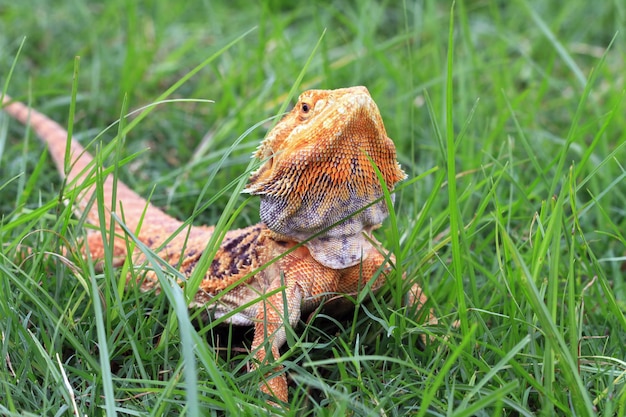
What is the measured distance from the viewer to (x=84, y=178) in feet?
13.1

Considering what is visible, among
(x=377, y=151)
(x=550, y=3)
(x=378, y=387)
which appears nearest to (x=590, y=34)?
(x=550, y=3)

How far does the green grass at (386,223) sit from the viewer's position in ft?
7.81

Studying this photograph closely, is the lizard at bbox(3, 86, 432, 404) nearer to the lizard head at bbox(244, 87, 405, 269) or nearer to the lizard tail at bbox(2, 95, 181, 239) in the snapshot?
the lizard head at bbox(244, 87, 405, 269)

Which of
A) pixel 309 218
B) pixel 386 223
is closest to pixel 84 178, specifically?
pixel 386 223

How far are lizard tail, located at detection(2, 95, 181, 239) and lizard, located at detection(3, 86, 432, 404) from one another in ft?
2.51

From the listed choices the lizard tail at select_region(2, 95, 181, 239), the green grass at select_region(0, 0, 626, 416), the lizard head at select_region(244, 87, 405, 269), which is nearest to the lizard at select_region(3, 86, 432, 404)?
the lizard head at select_region(244, 87, 405, 269)

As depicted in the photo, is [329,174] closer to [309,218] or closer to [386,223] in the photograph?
[309,218]

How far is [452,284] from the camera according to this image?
3.05 meters

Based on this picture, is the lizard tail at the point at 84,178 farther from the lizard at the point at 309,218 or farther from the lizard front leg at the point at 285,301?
the lizard front leg at the point at 285,301

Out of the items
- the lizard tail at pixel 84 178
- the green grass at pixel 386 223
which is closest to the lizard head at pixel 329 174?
the green grass at pixel 386 223

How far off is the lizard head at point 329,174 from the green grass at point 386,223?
153mm

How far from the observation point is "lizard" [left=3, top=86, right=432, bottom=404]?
256 centimetres

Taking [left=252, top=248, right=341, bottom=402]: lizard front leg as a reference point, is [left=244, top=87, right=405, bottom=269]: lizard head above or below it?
above

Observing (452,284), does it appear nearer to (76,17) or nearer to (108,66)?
(108,66)
